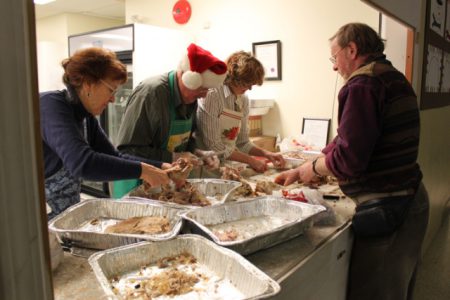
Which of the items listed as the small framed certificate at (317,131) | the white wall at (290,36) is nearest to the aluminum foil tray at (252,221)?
the small framed certificate at (317,131)

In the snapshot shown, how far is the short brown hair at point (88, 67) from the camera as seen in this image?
4.59 feet

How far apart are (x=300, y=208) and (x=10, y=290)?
110 centimetres

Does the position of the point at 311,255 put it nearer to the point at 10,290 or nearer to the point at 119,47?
the point at 10,290

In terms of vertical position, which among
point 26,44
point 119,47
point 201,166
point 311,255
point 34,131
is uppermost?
point 119,47

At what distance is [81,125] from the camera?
5.02 ft

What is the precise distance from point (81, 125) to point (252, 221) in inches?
32.5

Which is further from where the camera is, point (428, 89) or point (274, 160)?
point (428, 89)

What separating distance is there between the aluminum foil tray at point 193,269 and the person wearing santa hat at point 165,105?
0.76 m

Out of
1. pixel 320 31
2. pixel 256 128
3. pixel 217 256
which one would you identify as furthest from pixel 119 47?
pixel 217 256

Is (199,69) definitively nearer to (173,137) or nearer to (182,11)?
(173,137)

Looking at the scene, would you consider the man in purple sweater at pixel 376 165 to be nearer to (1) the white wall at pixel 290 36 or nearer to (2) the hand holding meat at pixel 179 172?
(2) the hand holding meat at pixel 179 172

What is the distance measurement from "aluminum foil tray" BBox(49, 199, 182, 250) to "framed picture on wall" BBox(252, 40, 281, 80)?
2470 millimetres

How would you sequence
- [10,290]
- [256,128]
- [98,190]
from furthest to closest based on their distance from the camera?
[98,190] < [256,128] < [10,290]

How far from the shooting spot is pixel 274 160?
7.89ft
